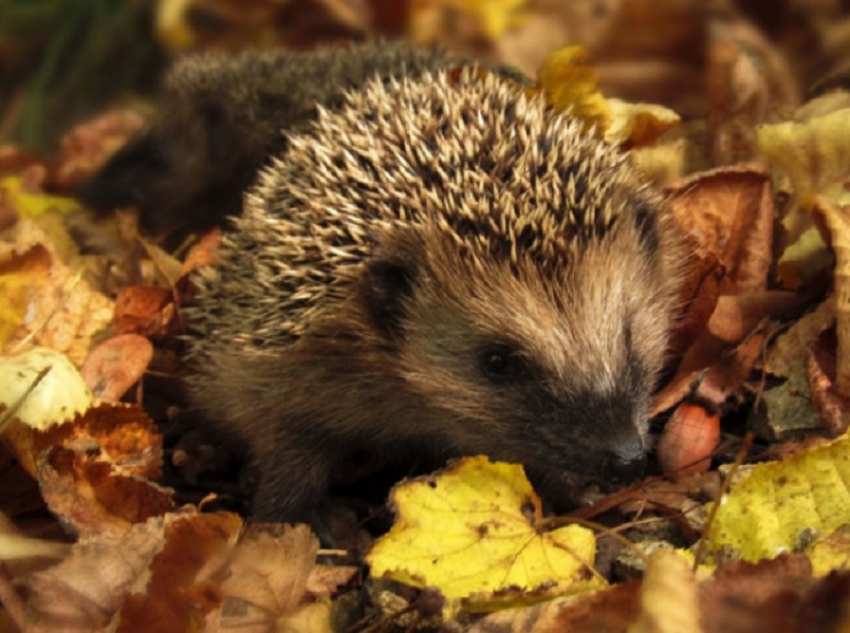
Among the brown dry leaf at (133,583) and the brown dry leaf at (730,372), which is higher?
the brown dry leaf at (133,583)

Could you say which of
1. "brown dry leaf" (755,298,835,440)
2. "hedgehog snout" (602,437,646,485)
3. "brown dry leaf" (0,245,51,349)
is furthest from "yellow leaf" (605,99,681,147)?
"brown dry leaf" (0,245,51,349)

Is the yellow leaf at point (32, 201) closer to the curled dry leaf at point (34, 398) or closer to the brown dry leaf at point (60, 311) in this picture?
the brown dry leaf at point (60, 311)

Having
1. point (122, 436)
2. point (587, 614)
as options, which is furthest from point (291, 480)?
point (587, 614)

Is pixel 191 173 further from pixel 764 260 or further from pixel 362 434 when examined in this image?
pixel 764 260

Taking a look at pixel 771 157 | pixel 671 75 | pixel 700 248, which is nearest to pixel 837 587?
pixel 700 248

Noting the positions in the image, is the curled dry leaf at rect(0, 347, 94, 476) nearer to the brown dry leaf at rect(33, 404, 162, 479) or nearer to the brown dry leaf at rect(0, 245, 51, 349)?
the brown dry leaf at rect(33, 404, 162, 479)

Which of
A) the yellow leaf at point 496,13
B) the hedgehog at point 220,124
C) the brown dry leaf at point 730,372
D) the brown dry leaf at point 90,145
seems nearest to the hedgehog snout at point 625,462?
the brown dry leaf at point 730,372
